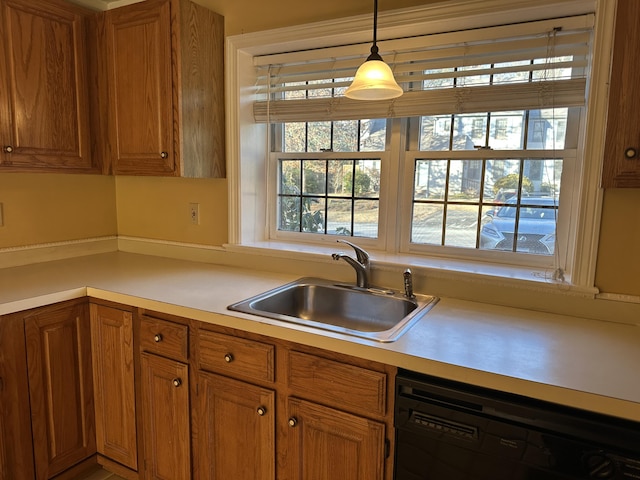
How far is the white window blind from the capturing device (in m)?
1.58

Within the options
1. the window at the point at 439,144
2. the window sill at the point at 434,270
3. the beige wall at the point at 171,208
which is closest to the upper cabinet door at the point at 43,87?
the beige wall at the point at 171,208

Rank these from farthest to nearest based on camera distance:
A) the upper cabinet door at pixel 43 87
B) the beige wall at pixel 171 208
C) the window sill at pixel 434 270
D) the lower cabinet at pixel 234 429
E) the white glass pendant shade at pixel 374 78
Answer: the beige wall at pixel 171 208 < the upper cabinet door at pixel 43 87 < the window sill at pixel 434 270 < the lower cabinet at pixel 234 429 < the white glass pendant shade at pixel 374 78

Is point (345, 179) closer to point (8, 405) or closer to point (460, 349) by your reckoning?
point (460, 349)

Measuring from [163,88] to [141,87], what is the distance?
15 cm

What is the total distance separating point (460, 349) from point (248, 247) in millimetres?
1265

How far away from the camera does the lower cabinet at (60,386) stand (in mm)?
1713

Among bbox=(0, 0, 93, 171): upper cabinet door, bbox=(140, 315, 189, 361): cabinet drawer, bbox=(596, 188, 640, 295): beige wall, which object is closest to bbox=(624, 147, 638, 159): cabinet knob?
bbox=(596, 188, 640, 295): beige wall

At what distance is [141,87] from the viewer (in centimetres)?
204

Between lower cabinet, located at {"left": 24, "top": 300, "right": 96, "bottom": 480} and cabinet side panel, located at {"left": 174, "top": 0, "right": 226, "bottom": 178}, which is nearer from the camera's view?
lower cabinet, located at {"left": 24, "top": 300, "right": 96, "bottom": 480}

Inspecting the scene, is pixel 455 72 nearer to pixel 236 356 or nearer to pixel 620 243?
pixel 620 243

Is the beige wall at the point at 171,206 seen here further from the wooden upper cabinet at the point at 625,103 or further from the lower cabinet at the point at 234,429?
the lower cabinet at the point at 234,429

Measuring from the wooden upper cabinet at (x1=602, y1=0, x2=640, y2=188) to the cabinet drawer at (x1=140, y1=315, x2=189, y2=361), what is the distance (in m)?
1.51

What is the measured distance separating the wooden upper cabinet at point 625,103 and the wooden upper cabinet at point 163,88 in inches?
64.8

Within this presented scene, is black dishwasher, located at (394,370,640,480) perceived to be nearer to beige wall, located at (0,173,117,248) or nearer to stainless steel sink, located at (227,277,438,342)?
stainless steel sink, located at (227,277,438,342)
